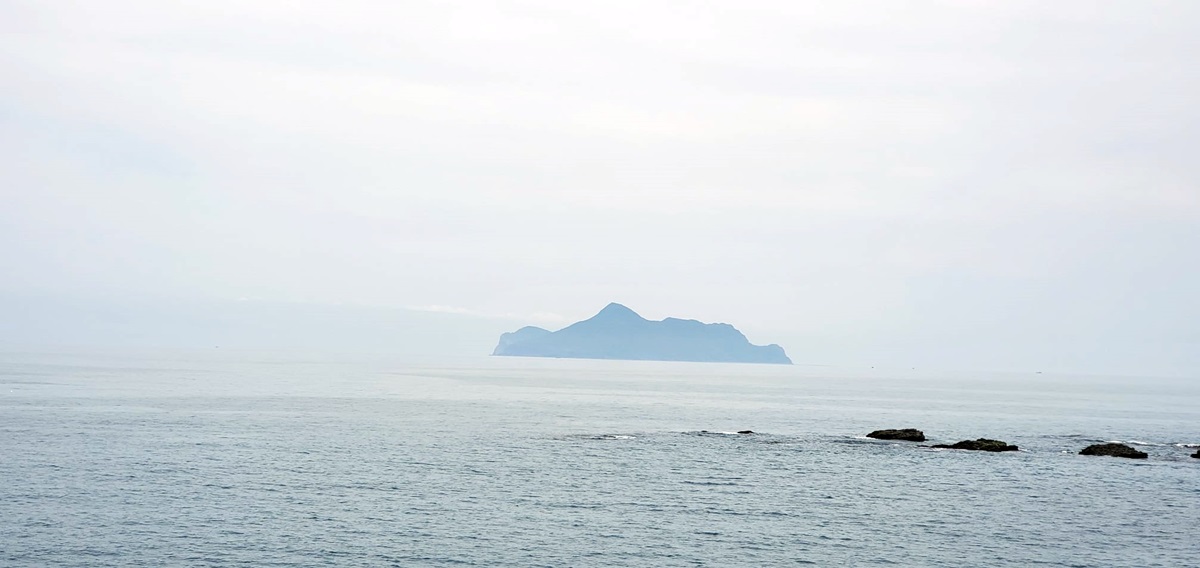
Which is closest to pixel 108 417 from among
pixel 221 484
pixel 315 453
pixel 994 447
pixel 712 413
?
pixel 315 453

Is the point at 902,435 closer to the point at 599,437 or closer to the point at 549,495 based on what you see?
the point at 599,437

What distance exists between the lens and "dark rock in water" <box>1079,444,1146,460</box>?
9425cm

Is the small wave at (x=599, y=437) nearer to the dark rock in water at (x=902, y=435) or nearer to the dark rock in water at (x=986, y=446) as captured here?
the dark rock in water at (x=902, y=435)

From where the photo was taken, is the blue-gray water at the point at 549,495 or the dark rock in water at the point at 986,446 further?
the dark rock in water at the point at 986,446

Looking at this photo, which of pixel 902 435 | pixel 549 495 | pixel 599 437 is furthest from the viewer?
pixel 902 435

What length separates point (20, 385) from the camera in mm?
163500

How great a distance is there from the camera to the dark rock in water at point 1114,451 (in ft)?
309

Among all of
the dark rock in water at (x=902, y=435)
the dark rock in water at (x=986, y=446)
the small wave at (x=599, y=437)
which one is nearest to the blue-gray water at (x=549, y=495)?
the small wave at (x=599, y=437)

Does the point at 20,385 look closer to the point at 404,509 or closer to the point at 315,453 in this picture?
the point at 315,453

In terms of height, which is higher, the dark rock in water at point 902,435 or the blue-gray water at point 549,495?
the dark rock in water at point 902,435

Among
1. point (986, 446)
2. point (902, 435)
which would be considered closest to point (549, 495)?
point (986, 446)

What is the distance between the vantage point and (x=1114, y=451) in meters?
95.5

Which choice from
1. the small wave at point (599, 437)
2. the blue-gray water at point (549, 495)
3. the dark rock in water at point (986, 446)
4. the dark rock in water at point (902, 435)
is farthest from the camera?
the dark rock in water at point (902, 435)

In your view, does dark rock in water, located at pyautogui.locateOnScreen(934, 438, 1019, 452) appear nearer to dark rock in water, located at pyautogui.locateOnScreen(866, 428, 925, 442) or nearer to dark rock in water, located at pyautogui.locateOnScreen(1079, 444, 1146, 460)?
dark rock in water, located at pyautogui.locateOnScreen(866, 428, 925, 442)
